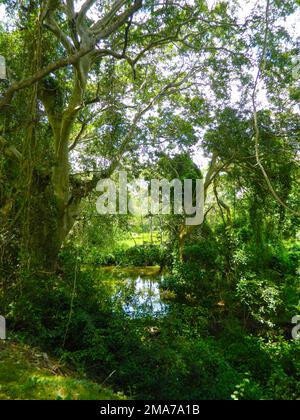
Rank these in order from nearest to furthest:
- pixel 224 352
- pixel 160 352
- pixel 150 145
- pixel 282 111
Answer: pixel 160 352, pixel 224 352, pixel 282 111, pixel 150 145

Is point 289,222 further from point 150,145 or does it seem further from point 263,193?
point 150,145

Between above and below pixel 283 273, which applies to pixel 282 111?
above

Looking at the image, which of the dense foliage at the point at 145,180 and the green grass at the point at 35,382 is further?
the dense foliage at the point at 145,180

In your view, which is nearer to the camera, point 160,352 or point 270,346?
point 160,352

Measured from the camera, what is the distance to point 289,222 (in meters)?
10.7

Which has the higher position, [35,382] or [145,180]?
[145,180]

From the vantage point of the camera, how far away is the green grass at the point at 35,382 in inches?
117

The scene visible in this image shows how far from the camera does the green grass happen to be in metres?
2.98

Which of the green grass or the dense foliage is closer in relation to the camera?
the green grass

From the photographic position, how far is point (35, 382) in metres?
3.13

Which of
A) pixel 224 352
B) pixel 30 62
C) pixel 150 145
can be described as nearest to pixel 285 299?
pixel 224 352

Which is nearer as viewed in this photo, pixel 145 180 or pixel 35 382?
pixel 35 382
